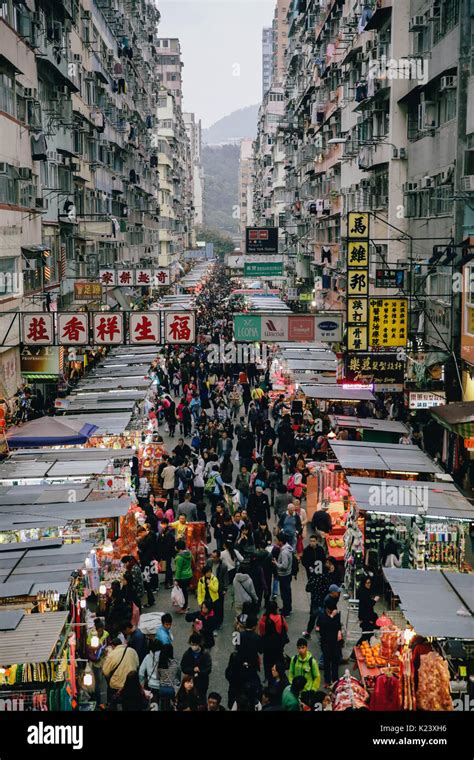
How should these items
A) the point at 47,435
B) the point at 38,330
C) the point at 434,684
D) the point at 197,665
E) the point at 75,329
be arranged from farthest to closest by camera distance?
the point at 38,330
the point at 75,329
the point at 47,435
the point at 197,665
the point at 434,684

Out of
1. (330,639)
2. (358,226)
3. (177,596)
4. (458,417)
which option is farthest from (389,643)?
(358,226)

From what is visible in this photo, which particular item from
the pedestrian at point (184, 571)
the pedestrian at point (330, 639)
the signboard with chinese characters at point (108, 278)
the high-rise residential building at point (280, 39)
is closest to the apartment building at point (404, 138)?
the pedestrian at point (184, 571)

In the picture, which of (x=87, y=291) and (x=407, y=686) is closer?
(x=407, y=686)

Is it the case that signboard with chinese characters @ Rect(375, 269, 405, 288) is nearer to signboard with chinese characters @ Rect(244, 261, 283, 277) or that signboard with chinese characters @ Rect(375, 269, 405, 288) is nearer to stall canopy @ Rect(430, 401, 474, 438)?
stall canopy @ Rect(430, 401, 474, 438)

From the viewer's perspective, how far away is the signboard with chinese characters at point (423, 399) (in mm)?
20234

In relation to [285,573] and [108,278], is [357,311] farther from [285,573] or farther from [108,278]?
[108,278]

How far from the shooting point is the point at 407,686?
32.0 ft

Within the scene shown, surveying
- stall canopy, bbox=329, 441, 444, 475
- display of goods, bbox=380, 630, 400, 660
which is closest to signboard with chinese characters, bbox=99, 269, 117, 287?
stall canopy, bbox=329, 441, 444, 475

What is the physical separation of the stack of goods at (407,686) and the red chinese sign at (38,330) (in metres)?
12.5

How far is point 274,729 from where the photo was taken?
15.6 ft

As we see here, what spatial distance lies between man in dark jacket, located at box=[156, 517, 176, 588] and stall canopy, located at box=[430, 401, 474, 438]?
5561 millimetres

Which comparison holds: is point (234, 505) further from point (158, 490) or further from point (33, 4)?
point (33, 4)

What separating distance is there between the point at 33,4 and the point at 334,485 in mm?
17856

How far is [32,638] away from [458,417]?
10.1m
